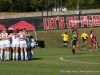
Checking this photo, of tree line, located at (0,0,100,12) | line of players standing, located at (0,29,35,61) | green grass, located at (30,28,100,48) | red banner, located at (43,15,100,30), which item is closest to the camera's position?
line of players standing, located at (0,29,35,61)

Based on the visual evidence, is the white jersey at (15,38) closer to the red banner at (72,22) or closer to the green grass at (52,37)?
the green grass at (52,37)

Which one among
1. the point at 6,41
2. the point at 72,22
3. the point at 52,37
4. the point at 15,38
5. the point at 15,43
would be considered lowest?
the point at 52,37

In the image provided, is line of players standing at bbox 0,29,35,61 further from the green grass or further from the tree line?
the tree line

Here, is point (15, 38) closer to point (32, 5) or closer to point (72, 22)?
point (72, 22)

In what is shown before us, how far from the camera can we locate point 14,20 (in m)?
67.1

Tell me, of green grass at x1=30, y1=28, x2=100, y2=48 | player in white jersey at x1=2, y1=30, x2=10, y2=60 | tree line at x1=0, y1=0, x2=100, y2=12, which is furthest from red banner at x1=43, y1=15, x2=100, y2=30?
tree line at x1=0, y1=0, x2=100, y2=12

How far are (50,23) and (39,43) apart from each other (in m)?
7.71

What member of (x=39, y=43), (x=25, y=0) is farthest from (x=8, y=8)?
(x=39, y=43)

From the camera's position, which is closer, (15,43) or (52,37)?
(15,43)

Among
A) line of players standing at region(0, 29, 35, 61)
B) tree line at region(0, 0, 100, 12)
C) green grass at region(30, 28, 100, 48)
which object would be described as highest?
tree line at region(0, 0, 100, 12)

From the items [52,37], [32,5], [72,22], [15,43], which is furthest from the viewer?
[32,5]

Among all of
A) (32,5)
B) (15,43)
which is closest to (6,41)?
(15,43)

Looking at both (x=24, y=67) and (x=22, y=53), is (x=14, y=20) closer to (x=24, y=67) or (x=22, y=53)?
(x=22, y=53)

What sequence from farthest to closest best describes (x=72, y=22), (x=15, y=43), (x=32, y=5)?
(x=32, y=5), (x=72, y=22), (x=15, y=43)
